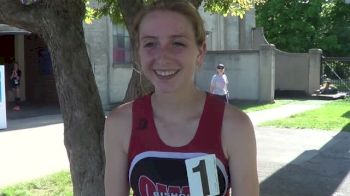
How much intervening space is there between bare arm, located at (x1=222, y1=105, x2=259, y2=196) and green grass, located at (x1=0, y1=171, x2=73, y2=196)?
4829 mm

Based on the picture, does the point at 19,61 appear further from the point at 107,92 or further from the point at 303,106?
the point at 303,106

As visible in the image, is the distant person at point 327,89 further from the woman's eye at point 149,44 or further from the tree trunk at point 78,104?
the woman's eye at point 149,44

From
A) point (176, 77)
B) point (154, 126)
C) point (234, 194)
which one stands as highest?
point (176, 77)

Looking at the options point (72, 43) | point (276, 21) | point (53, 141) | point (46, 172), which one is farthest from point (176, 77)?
point (276, 21)

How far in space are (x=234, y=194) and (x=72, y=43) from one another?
7.29 ft

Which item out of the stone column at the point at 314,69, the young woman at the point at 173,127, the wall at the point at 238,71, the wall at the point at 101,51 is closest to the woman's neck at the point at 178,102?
the young woman at the point at 173,127

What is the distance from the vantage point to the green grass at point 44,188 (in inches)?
261

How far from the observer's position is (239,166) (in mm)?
2008

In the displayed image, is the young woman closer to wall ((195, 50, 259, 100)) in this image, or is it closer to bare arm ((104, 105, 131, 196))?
bare arm ((104, 105, 131, 196))

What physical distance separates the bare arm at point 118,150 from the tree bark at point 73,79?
1.81m

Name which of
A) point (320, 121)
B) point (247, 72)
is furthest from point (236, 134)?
point (247, 72)

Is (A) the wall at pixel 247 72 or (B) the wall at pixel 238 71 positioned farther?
(B) the wall at pixel 238 71

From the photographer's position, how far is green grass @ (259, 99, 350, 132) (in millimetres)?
13719

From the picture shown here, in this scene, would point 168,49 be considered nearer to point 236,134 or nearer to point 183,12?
point 183,12
